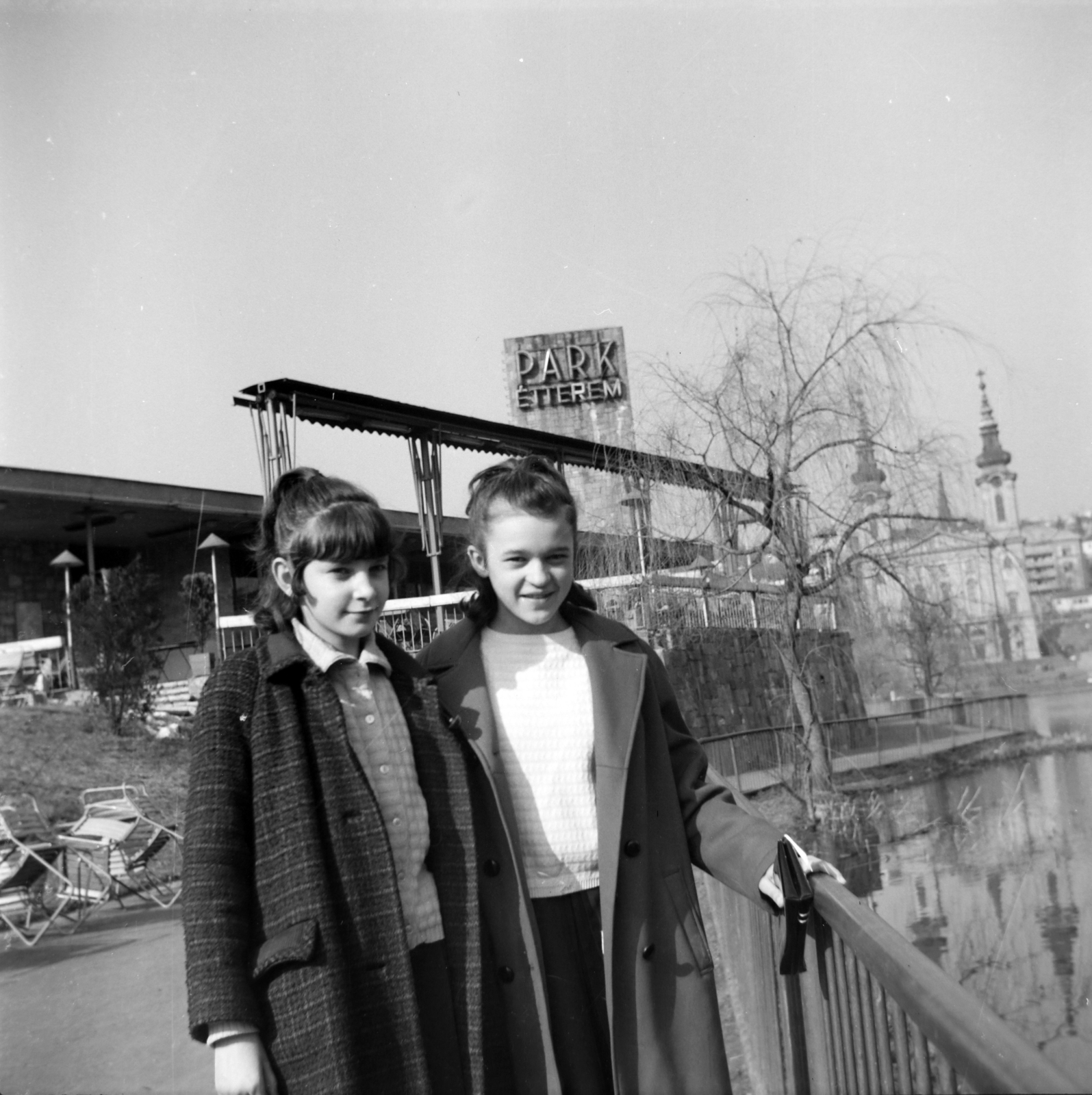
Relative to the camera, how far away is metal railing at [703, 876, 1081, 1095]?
3.10 ft

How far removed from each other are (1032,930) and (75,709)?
8739 millimetres

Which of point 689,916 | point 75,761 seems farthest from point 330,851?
point 75,761

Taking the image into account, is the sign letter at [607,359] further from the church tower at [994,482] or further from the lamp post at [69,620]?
the church tower at [994,482]

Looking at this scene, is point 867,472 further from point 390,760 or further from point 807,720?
point 390,760

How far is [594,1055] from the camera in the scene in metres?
1.73

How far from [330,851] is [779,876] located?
0.71 meters

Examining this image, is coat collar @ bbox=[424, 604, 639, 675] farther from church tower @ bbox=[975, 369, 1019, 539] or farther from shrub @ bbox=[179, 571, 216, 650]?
shrub @ bbox=[179, 571, 216, 650]

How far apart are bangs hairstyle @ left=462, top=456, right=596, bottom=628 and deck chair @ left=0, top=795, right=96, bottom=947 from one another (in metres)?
3.89

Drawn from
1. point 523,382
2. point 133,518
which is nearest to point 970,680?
point 133,518

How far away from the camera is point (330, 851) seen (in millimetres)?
1530

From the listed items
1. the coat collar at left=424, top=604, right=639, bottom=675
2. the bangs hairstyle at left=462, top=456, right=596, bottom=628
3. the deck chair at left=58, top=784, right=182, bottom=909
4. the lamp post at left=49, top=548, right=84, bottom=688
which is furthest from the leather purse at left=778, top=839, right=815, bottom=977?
the lamp post at left=49, top=548, right=84, bottom=688

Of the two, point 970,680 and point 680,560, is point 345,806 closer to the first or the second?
point 680,560

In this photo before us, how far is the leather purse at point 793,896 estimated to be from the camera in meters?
1.65

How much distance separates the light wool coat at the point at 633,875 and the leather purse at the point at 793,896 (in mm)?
51
